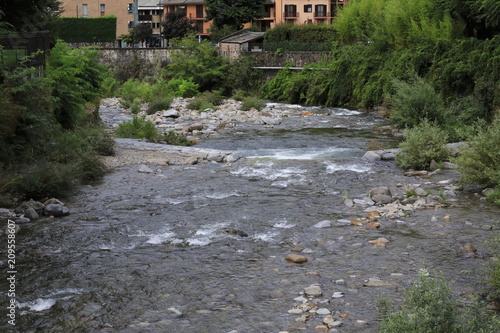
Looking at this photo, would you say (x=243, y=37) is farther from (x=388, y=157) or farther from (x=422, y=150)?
(x=422, y=150)

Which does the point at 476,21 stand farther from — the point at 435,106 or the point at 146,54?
the point at 146,54

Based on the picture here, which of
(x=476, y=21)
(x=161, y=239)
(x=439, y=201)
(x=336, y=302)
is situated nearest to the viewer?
(x=336, y=302)

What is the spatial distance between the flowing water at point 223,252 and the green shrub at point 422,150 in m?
0.50

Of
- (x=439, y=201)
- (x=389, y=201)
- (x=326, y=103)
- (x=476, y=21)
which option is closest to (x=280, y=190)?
(x=389, y=201)

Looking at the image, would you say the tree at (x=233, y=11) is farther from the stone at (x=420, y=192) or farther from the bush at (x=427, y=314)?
the bush at (x=427, y=314)

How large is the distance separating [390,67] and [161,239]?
23824 mm

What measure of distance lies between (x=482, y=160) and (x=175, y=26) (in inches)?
2178

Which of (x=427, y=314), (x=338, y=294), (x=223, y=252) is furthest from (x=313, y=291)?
(x=427, y=314)

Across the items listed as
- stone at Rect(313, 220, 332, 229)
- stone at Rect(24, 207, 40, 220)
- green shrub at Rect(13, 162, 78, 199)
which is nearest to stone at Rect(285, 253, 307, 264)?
stone at Rect(313, 220, 332, 229)

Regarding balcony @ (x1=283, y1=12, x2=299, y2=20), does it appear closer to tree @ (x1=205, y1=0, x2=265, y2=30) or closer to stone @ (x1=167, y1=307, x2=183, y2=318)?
tree @ (x1=205, y1=0, x2=265, y2=30)

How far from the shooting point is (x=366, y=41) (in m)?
39.2

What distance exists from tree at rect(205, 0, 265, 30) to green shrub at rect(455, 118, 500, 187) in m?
44.9

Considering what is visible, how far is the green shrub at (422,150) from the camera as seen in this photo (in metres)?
17.5

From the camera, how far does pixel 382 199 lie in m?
14.0
